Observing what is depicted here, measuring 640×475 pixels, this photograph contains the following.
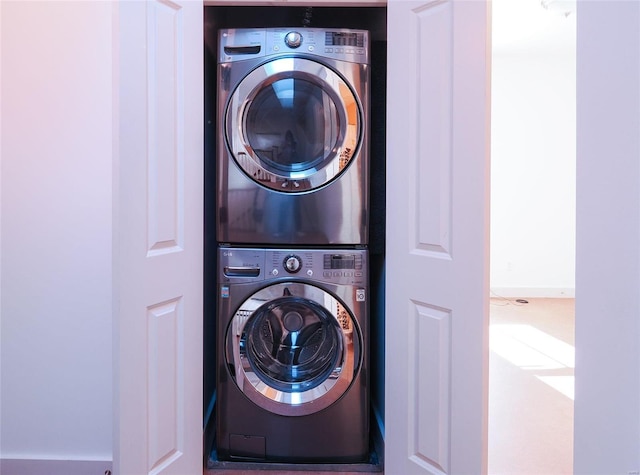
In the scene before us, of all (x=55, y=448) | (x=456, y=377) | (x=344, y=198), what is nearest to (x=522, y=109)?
(x=344, y=198)

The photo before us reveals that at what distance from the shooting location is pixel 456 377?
1.20 meters

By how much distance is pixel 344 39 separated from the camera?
1483 millimetres

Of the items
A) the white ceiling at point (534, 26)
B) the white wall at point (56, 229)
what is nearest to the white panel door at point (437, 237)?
the white wall at point (56, 229)

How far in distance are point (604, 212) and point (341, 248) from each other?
37.7 inches

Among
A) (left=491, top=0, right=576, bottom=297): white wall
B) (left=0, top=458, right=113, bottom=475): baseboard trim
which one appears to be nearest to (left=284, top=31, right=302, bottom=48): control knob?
(left=0, top=458, right=113, bottom=475): baseboard trim

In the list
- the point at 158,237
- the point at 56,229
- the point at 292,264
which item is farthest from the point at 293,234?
the point at 56,229

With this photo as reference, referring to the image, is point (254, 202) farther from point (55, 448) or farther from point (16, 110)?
point (55, 448)

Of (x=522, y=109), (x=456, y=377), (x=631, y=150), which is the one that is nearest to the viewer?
(x=631, y=150)

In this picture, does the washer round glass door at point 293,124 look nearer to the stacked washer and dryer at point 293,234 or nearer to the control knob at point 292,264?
the stacked washer and dryer at point 293,234

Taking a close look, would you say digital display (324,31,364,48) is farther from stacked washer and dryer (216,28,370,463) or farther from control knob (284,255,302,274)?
control knob (284,255,302,274)

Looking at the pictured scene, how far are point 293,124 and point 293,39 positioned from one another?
0.32 m

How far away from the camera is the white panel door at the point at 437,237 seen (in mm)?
1132

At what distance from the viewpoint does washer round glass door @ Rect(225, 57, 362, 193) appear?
→ 1475 millimetres

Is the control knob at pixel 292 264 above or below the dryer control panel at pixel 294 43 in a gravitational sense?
below
